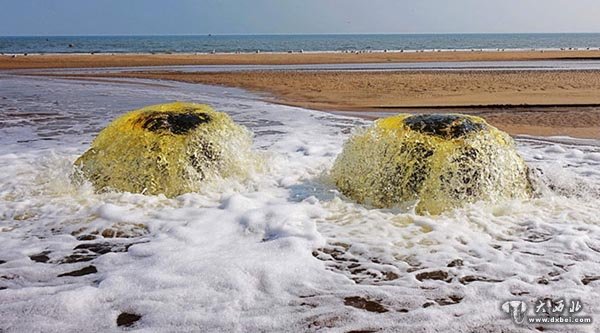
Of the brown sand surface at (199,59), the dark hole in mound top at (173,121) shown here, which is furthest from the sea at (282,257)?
the brown sand surface at (199,59)

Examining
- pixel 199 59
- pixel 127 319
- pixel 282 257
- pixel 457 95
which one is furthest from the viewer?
pixel 199 59

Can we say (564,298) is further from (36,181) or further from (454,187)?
(36,181)

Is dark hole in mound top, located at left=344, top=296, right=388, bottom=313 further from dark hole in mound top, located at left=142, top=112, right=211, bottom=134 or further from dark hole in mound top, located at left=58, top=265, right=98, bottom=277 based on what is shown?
dark hole in mound top, located at left=142, top=112, right=211, bottom=134

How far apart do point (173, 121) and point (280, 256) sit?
2.49 meters

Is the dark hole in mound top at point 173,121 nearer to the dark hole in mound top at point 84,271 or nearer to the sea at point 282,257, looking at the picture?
the sea at point 282,257

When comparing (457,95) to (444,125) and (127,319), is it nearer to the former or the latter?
(444,125)

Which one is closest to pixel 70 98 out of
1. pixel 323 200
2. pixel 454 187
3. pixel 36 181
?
pixel 36 181

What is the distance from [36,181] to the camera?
6270 mm

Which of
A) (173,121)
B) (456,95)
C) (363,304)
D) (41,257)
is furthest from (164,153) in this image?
(456,95)

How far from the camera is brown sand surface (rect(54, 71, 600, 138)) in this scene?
38.2ft

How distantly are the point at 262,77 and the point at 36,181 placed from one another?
17649 millimetres

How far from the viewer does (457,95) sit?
647 inches

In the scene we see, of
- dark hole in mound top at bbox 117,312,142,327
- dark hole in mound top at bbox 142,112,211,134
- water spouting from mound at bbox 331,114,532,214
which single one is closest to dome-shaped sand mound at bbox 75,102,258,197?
dark hole in mound top at bbox 142,112,211,134

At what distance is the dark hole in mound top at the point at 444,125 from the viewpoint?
541 centimetres
